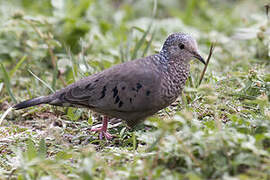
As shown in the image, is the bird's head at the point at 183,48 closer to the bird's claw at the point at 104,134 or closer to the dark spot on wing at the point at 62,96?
the bird's claw at the point at 104,134

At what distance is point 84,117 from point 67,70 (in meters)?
1.29

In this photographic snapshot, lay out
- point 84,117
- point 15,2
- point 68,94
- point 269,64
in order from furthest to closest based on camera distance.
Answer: point 15,2
point 269,64
point 84,117
point 68,94

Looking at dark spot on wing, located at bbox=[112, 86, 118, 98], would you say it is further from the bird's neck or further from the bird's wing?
the bird's neck

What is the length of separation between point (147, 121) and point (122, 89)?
74 cm

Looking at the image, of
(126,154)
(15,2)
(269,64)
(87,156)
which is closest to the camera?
(87,156)

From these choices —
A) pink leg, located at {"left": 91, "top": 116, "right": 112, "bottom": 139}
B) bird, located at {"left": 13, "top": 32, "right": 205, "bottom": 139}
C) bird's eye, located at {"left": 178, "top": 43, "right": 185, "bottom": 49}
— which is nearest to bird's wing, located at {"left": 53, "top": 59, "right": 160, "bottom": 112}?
bird, located at {"left": 13, "top": 32, "right": 205, "bottom": 139}

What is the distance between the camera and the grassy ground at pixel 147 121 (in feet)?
9.34

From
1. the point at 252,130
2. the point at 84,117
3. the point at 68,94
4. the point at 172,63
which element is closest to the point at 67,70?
the point at 84,117

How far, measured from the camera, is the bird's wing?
152 inches

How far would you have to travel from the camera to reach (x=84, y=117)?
15.7ft

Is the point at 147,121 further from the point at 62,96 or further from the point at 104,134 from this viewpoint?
the point at 62,96

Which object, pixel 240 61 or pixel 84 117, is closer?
pixel 84 117

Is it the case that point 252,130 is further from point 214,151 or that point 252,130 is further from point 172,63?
point 172,63

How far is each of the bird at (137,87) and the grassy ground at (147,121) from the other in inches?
7.9
